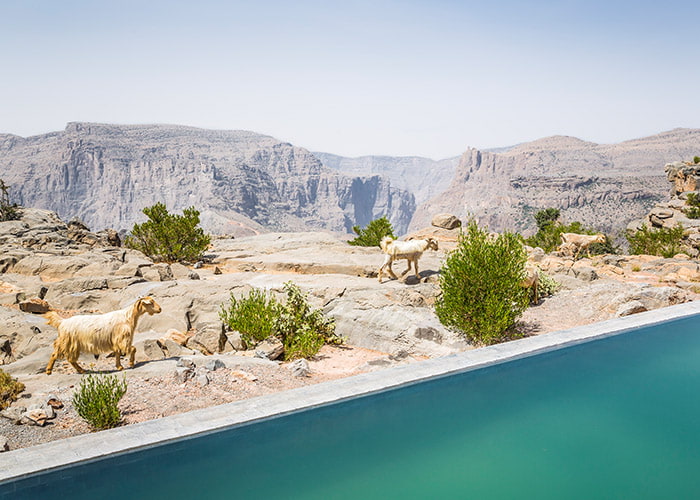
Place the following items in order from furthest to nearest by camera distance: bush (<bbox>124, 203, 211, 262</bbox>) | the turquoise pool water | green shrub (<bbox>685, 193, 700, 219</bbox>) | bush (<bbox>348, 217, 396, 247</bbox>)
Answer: green shrub (<bbox>685, 193, 700, 219</bbox>)
bush (<bbox>348, 217, 396, 247</bbox>)
bush (<bbox>124, 203, 211, 262</bbox>)
the turquoise pool water

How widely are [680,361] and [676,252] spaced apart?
18822 mm

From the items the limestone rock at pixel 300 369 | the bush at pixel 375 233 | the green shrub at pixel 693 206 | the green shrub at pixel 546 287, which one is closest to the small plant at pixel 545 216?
the green shrub at pixel 693 206

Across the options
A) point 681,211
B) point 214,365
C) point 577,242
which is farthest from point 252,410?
point 681,211

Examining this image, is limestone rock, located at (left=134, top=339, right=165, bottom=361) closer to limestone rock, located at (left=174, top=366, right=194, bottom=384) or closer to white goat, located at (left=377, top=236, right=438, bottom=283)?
limestone rock, located at (left=174, top=366, right=194, bottom=384)

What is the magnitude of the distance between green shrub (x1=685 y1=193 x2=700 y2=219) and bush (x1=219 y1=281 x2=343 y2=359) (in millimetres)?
35548

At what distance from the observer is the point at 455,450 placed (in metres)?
6.92

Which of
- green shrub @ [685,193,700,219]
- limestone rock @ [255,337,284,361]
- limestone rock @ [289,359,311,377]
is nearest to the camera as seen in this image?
limestone rock @ [289,359,311,377]

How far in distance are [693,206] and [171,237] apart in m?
37.6

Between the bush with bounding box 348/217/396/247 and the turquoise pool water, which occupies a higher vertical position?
the bush with bounding box 348/217/396/247

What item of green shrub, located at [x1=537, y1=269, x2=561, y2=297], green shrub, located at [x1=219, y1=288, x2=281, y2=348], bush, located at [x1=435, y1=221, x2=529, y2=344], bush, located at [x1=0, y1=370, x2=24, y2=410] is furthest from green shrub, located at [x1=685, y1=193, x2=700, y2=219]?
bush, located at [x1=0, y1=370, x2=24, y2=410]

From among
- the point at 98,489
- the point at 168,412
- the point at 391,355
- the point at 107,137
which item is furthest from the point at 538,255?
the point at 107,137

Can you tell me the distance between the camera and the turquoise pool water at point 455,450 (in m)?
5.83

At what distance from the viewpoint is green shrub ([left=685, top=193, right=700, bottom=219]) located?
36969mm

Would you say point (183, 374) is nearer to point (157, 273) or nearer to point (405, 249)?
point (405, 249)
